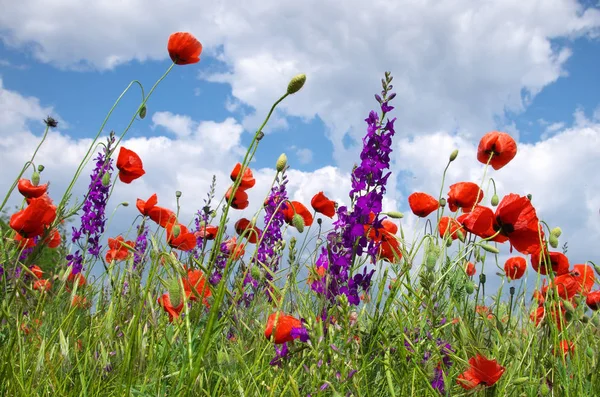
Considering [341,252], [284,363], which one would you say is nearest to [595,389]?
[341,252]

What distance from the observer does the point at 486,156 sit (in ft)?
10.3

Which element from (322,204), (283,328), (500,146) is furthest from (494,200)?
(283,328)

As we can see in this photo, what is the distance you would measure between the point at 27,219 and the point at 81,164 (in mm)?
333

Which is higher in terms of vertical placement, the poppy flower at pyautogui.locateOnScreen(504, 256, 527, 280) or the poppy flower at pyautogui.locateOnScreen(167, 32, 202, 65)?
the poppy flower at pyautogui.locateOnScreen(167, 32, 202, 65)

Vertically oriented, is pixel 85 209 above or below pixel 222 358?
above

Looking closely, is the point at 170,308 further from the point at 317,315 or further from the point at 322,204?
the point at 322,204

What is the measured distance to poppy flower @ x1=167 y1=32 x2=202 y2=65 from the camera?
2834 millimetres

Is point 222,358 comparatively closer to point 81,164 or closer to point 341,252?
point 341,252

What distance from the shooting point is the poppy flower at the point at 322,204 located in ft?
10.2

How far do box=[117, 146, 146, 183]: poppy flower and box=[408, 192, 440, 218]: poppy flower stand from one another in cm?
167

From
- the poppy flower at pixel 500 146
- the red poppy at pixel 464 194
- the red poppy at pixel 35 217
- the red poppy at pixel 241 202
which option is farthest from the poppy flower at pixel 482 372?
the red poppy at pixel 241 202

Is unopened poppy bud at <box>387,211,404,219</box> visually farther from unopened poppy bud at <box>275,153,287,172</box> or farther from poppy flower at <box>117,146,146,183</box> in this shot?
poppy flower at <box>117,146,146,183</box>

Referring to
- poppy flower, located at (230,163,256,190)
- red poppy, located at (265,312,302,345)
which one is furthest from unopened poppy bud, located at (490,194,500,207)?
red poppy, located at (265,312,302,345)

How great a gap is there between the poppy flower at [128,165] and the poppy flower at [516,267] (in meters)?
2.28
